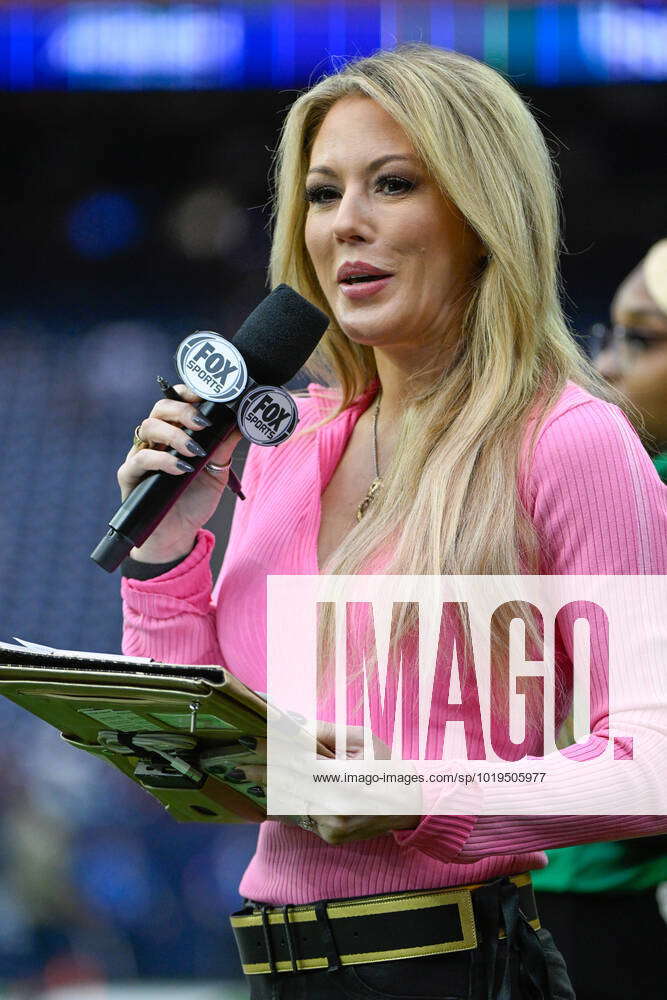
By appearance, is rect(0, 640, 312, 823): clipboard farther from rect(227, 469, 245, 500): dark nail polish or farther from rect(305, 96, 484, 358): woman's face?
rect(305, 96, 484, 358): woman's face

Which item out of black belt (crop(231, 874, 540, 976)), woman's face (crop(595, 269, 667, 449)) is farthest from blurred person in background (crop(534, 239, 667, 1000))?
black belt (crop(231, 874, 540, 976))

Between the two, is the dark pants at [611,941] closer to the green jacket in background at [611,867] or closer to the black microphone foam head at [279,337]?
the green jacket in background at [611,867]

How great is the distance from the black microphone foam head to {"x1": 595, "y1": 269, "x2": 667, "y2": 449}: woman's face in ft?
2.86

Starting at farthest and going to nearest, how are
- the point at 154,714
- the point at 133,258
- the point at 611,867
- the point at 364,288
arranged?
the point at 133,258 → the point at 611,867 → the point at 364,288 → the point at 154,714

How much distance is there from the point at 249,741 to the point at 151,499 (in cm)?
30

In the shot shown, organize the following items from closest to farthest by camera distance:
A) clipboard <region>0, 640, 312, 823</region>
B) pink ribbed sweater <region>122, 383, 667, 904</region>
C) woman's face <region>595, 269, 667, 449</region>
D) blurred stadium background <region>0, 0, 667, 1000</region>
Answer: clipboard <region>0, 640, 312, 823</region> < pink ribbed sweater <region>122, 383, 667, 904</region> < woman's face <region>595, 269, 667, 449</region> < blurred stadium background <region>0, 0, 667, 1000</region>

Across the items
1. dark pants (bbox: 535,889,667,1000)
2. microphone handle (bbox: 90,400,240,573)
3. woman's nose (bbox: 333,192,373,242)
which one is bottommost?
dark pants (bbox: 535,889,667,1000)

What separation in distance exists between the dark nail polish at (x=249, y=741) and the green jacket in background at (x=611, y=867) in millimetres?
921

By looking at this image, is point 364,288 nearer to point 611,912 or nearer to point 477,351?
point 477,351

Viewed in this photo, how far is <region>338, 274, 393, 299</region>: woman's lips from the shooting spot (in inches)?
56.4

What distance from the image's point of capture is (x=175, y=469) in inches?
51.8

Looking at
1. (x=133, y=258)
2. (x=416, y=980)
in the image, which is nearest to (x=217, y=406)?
(x=416, y=980)

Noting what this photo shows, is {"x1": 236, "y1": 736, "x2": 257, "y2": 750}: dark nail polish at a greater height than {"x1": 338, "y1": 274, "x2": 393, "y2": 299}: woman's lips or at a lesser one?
lesser

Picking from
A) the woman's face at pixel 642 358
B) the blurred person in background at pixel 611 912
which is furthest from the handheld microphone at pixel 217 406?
the woman's face at pixel 642 358
